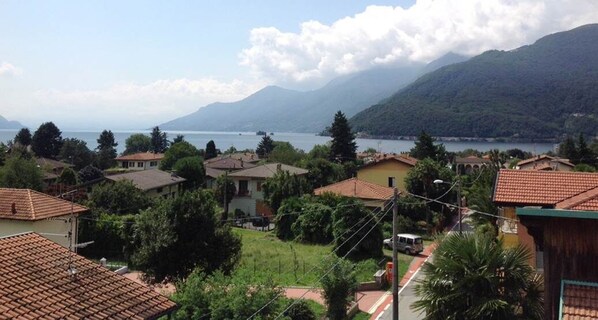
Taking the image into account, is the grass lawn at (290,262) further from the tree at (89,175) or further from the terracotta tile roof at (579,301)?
the tree at (89,175)

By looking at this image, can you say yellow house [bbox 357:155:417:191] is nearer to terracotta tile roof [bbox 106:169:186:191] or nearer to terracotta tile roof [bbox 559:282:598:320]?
terracotta tile roof [bbox 106:169:186:191]

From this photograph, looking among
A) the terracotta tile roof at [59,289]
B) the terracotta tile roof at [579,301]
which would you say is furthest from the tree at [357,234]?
the terracotta tile roof at [59,289]

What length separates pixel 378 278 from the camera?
23734 millimetres

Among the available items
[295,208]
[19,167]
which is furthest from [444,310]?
[19,167]

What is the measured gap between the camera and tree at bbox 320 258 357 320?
17.6 meters

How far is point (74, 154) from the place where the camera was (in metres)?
95.7

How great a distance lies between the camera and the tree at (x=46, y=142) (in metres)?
100

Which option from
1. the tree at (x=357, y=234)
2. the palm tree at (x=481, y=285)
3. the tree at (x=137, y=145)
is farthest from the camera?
the tree at (x=137, y=145)

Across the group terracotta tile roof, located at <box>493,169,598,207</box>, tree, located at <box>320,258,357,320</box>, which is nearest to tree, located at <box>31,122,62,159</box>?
tree, located at <box>320,258,357,320</box>

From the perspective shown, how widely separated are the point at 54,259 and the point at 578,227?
1066cm

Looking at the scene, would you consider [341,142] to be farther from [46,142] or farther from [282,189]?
[46,142]

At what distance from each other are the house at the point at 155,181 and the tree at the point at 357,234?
2529 cm

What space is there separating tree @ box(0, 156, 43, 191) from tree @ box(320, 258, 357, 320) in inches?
1467

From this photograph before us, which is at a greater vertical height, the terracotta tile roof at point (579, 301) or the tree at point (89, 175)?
the terracotta tile roof at point (579, 301)
